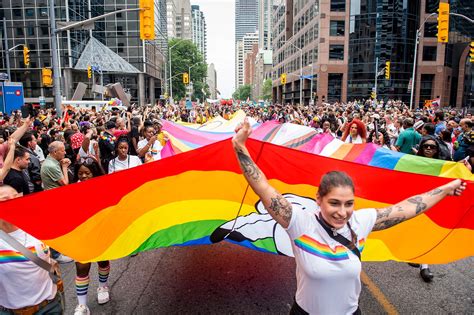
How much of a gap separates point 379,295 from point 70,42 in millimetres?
53279

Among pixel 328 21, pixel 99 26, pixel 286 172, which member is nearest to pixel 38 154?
pixel 286 172

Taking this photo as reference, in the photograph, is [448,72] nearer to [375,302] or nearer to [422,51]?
[422,51]

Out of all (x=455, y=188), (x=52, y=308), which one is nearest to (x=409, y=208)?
(x=455, y=188)

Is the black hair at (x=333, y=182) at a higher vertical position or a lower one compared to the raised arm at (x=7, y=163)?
higher

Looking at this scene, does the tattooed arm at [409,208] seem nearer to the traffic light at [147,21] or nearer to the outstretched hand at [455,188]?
the outstretched hand at [455,188]

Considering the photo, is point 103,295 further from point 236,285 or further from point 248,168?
point 248,168

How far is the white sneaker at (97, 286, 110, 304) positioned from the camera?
455 cm

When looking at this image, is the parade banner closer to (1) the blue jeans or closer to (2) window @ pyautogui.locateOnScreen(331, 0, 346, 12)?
(1) the blue jeans

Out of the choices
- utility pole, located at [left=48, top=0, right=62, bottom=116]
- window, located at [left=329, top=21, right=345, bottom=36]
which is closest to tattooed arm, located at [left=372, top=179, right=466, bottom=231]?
utility pole, located at [left=48, top=0, right=62, bottom=116]

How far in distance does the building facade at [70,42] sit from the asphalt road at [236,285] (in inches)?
1707

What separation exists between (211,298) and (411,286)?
2.64 m

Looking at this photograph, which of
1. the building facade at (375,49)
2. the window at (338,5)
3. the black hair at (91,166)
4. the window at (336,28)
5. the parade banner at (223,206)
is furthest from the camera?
the window at (336,28)

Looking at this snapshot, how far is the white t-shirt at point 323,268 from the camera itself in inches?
94.0

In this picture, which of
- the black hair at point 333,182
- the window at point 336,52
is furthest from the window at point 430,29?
the black hair at point 333,182
